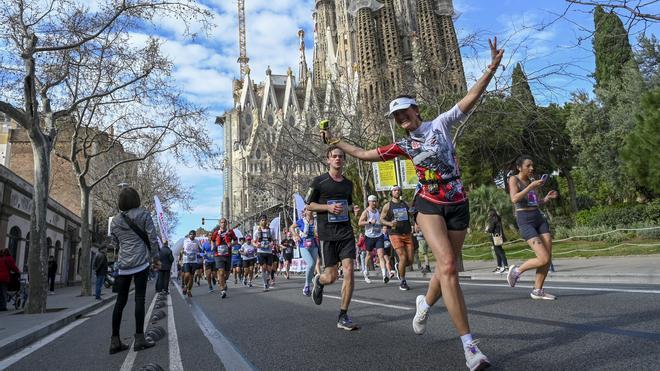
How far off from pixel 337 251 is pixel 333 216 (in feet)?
Answer: 1.48

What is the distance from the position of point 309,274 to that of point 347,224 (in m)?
3.43

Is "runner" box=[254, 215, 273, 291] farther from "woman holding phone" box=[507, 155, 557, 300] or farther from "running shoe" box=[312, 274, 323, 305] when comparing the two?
"woman holding phone" box=[507, 155, 557, 300]

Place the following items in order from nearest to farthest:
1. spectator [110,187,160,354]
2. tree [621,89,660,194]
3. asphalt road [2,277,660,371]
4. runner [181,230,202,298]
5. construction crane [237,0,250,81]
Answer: asphalt road [2,277,660,371] → spectator [110,187,160,354] → runner [181,230,202,298] → tree [621,89,660,194] → construction crane [237,0,250,81]

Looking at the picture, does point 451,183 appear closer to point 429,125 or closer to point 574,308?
point 429,125

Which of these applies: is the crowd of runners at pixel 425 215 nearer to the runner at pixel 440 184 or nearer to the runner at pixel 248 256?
the runner at pixel 440 184

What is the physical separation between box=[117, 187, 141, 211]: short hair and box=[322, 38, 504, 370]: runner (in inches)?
125

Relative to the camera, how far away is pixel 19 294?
46.9ft

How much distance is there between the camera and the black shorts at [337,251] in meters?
5.73

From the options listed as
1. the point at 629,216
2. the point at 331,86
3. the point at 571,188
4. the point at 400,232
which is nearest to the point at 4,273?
the point at 400,232

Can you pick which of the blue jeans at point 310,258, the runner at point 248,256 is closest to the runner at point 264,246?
the runner at point 248,256

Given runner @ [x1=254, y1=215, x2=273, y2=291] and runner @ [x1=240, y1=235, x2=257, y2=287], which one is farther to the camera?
runner @ [x1=240, y1=235, x2=257, y2=287]

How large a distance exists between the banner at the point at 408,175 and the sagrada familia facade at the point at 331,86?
2.72 m

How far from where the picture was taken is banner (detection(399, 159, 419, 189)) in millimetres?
17406

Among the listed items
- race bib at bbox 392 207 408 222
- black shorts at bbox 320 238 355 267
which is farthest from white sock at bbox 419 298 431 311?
race bib at bbox 392 207 408 222
